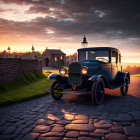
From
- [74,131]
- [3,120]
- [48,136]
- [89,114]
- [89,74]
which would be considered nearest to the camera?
[48,136]

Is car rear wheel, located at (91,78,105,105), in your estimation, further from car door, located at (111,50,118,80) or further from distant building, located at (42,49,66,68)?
distant building, located at (42,49,66,68)

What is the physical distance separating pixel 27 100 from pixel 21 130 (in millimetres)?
2671

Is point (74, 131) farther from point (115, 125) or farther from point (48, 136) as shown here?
point (115, 125)

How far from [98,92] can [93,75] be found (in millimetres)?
609

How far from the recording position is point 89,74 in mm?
5523

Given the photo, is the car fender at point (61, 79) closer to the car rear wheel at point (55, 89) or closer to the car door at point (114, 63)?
the car rear wheel at point (55, 89)

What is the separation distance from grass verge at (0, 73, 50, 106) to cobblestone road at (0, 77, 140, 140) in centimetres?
87

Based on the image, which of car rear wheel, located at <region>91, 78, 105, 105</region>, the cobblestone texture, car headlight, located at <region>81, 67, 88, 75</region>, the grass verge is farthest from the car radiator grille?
the grass verge

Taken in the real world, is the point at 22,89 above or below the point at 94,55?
below

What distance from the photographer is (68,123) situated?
3.36 metres

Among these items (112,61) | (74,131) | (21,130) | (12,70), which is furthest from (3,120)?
(12,70)

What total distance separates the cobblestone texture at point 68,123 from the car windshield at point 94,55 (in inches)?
90.7

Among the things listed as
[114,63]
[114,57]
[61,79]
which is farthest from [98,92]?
[114,57]

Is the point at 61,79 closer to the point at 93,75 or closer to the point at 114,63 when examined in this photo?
the point at 93,75
